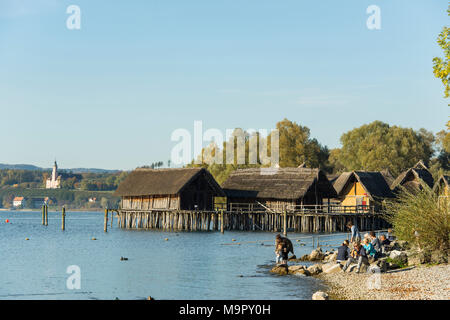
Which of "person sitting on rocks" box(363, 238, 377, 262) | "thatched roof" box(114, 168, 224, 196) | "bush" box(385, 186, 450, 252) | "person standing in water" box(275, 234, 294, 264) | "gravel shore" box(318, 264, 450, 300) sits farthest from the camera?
"thatched roof" box(114, 168, 224, 196)

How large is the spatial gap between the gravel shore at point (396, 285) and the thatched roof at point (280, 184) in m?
34.0

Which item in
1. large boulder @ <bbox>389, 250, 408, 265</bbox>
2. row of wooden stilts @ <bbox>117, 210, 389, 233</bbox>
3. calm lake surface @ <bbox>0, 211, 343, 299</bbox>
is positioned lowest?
calm lake surface @ <bbox>0, 211, 343, 299</bbox>

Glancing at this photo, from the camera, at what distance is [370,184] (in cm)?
6750

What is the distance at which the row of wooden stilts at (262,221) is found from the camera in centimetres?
5809

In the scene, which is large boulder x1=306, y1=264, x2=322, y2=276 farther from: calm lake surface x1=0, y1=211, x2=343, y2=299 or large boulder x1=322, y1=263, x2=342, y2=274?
calm lake surface x1=0, y1=211, x2=343, y2=299

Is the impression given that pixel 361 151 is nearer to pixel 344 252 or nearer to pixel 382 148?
pixel 382 148

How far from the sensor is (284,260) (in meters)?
30.1

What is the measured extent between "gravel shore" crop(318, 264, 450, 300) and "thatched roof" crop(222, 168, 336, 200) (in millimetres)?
34019

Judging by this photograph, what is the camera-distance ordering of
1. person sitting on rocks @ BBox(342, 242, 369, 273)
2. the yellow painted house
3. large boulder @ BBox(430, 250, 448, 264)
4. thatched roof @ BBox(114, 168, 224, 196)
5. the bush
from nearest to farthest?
large boulder @ BBox(430, 250, 448, 264), the bush, person sitting on rocks @ BBox(342, 242, 369, 273), thatched roof @ BBox(114, 168, 224, 196), the yellow painted house

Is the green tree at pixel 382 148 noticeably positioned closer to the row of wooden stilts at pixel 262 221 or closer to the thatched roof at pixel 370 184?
the thatched roof at pixel 370 184

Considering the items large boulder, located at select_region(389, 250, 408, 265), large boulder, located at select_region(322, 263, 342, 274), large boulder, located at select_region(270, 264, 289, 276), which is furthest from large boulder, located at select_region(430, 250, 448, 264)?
large boulder, located at select_region(270, 264, 289, 276)

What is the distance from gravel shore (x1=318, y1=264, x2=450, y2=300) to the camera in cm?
1975

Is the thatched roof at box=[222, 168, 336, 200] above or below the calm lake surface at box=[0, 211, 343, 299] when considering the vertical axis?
above
